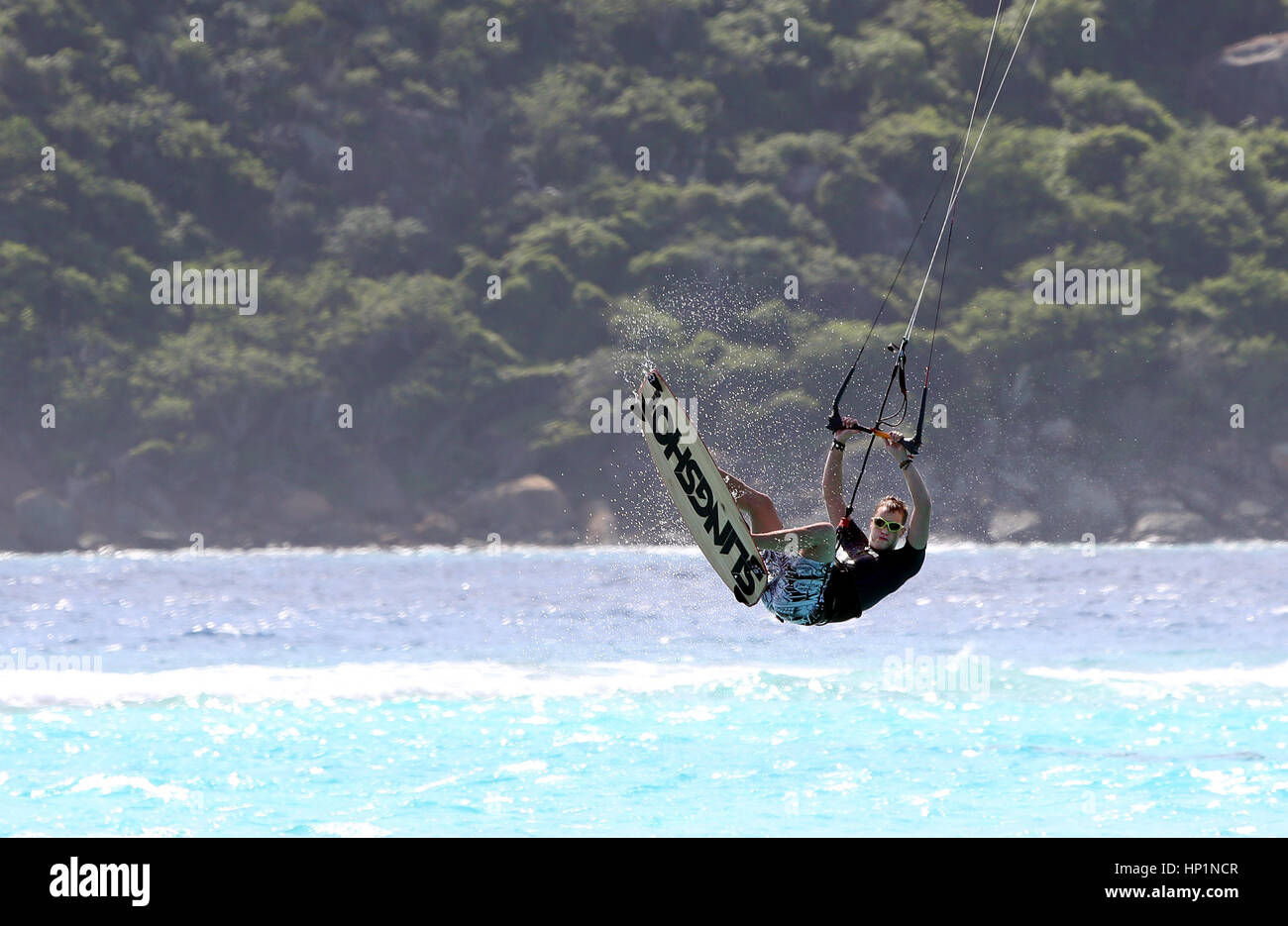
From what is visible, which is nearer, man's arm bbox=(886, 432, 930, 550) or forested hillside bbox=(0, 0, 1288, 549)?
man's arm bbox=(886, 432, 930, 550)

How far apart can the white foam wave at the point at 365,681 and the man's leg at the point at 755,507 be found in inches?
317

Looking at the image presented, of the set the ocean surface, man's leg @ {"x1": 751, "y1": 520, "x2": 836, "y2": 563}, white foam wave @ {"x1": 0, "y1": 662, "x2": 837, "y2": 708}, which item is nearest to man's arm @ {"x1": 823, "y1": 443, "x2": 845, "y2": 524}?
man's leg @ {"x1": 751, "y1": 520, "x2": 836, "y2": 563}

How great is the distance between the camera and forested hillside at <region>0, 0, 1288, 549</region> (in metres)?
63.8

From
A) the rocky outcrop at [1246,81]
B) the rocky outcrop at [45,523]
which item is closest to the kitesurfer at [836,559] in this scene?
the rocky outcrop at [45,523]

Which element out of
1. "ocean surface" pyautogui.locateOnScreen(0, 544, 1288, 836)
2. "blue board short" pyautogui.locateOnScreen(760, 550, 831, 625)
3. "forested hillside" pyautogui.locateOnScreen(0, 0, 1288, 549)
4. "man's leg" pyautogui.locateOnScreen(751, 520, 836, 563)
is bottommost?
"ocean surface" pyautogui.locateOnScreen(0, 544, 1288, 836)

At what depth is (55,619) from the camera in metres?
27.8

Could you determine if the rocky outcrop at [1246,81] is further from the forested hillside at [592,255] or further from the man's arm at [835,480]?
the man's arm at [835,480]

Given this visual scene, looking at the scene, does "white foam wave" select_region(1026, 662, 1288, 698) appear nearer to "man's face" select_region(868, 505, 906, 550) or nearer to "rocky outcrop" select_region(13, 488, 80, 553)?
"man's face" select_region(868, 505, 906, 550)

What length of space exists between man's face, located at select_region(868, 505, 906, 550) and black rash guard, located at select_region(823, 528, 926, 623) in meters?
0.05

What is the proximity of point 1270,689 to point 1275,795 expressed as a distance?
5135 mm

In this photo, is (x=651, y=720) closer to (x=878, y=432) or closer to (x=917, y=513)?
(x=917, y=513)

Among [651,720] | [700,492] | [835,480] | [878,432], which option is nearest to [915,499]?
[835,480]

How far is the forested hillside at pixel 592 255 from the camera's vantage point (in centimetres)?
6375
